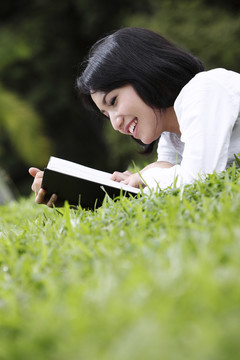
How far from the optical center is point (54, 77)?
12812 millimetres

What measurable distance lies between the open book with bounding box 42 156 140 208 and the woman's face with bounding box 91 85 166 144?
1.05 feet

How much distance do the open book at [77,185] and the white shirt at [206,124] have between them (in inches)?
7.8

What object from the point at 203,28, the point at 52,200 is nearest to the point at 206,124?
the point at 52,200

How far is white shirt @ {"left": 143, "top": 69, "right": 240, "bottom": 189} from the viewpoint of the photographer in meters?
2.21

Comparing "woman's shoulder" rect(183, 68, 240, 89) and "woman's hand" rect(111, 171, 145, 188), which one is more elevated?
"woman's shoulder" rect(183, 68, 240, 89)

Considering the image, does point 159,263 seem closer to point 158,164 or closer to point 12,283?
point 12,283

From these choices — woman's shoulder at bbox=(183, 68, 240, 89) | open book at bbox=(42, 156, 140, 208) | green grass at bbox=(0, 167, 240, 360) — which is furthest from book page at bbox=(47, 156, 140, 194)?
woman's shoulder at bbox=(183, 68, 240, 89)

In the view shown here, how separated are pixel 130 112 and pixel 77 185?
537 mm

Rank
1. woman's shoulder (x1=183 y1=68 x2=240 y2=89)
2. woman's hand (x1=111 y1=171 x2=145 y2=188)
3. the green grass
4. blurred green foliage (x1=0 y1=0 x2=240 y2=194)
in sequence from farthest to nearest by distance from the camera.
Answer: blurred green foliage (x1=0 y1=0 x2=240 y2=194) < woman's hand (x1=111 y1=171 x2=145 y2=188) < woman's shoulder (x1=183 y1=68 x2=240 y2=89) < the green grass

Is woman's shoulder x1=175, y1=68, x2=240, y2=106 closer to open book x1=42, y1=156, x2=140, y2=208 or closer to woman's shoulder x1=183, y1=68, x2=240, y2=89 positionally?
woman's shoulder x1=183, y1=68, x2=240, y2=89

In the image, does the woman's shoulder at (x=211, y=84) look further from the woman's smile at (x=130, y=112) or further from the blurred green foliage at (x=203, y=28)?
the blurred green foliage at (x=203, y=28)

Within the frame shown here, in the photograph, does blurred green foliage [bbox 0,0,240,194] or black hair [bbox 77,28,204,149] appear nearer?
black hair [bbox 77,28,204,149]

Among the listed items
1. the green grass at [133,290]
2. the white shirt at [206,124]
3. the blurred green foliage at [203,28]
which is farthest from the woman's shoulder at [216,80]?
the blurred green foliage at [203,28]

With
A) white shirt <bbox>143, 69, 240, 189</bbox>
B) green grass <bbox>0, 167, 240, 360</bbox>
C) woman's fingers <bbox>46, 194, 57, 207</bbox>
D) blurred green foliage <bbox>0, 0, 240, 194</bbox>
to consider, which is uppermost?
blurred green foliage <bbox>0, 0, 240, 194</bbox>
